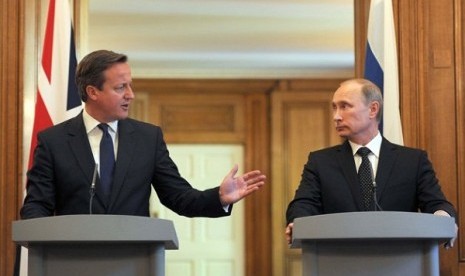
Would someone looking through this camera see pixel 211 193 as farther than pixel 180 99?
No

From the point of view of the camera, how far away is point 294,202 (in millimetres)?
→ 3592

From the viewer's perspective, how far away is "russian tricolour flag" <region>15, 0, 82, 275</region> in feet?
14.2

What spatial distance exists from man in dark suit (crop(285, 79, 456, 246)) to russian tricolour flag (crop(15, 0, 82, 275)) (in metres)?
1.30

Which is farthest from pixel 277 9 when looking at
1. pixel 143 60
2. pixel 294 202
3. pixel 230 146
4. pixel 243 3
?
pixel 294 202

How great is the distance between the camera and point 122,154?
337 cm

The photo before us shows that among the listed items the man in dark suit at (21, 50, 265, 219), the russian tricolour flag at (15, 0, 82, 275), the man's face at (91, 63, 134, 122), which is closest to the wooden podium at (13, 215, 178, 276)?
the man in dark suit at (21, 50, 265, 219)

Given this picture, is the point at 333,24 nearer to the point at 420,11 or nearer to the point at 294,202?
the point at 420,11

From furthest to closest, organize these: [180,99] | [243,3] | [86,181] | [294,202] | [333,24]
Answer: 1. [180,99]
2. [333,24]
3. [243,3]
4. [294,202]
5. [86,181]

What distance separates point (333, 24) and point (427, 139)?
3.93 metres

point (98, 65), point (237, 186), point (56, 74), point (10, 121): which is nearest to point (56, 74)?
point (56, 74)

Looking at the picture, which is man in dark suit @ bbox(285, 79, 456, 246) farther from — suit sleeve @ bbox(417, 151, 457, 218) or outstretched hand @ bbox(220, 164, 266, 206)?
outstretched hand @ bbox(220, 164, 266, 206)

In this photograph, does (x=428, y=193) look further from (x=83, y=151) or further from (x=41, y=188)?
(x=41, y=188)

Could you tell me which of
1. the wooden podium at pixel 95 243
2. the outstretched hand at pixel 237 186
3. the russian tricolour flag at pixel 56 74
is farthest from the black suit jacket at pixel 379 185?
the russian tricolour flag at pixel 56 74

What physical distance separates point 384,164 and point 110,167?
43.0 inches
